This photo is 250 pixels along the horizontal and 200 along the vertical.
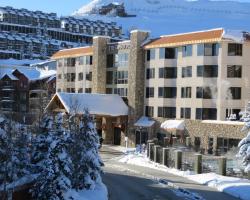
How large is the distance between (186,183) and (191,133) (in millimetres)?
27464

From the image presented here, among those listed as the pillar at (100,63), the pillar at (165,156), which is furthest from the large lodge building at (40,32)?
the pillar at (165,156)

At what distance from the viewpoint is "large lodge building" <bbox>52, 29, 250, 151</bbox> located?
6056cm

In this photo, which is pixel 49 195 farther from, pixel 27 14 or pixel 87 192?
pixel 27 14

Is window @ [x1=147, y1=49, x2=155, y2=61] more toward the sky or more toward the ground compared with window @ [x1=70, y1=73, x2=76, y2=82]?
more toward the sky

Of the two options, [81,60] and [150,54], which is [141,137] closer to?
[150,54]

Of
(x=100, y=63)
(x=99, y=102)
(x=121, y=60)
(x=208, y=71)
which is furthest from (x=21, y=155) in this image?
(x=100, y=63)

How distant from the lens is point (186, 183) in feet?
115

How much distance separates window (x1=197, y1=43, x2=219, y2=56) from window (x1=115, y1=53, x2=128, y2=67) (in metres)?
13.3

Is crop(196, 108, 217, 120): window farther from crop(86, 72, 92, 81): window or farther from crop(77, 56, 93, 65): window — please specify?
crop(77, 56, 93, 65): window

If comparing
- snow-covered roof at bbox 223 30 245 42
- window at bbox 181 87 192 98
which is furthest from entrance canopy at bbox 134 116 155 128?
snow-covered roof at bbox 223 30 245 42

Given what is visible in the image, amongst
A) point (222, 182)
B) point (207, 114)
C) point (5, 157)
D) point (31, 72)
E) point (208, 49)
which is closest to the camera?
point (5, 157)

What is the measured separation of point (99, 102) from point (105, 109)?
114 centimetres

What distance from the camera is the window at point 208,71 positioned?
61.7 metres

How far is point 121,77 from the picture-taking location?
244ft
